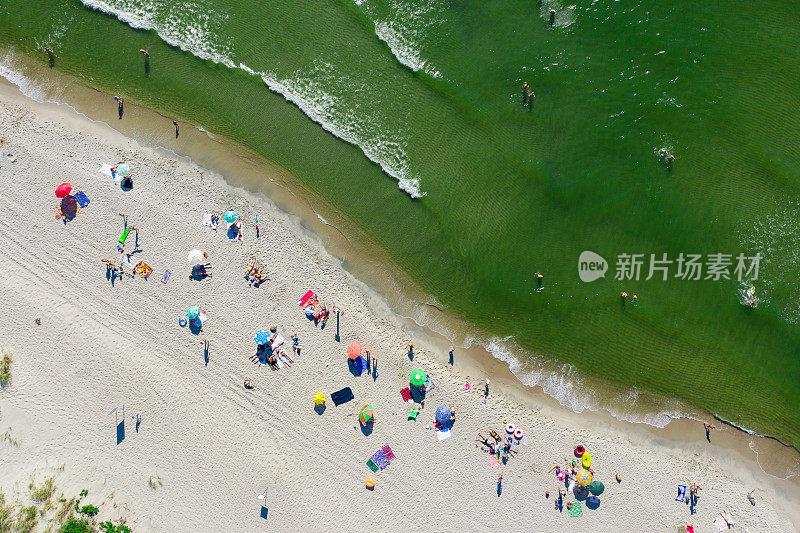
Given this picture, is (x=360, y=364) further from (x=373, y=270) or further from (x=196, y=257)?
(x=196, y=257)

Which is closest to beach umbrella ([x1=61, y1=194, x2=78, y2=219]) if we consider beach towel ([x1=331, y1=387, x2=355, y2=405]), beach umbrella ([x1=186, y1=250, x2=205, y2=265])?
beach umbrella ([x1=186, y1=250, x2=205, y2=265])

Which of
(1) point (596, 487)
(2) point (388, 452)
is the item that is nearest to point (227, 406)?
(2) point (388, 452)

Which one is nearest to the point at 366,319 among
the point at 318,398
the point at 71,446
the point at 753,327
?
the point at 318,398

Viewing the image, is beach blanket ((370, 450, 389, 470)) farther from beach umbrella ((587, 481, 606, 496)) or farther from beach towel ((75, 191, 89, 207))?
beach towel ((75, 191, 89, 207))

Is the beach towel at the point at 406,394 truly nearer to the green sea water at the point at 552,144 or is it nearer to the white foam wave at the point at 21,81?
the green sea water at the point at 552,144

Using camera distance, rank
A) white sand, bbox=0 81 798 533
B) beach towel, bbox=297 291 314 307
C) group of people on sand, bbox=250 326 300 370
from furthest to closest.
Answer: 1. beach towel, bbox=297 291 314 307
2. group of people on sand, bbox=250 326 300 370
3. white sand, bbox=0 81 798 533

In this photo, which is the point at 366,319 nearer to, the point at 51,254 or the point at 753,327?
the point at 51,254
